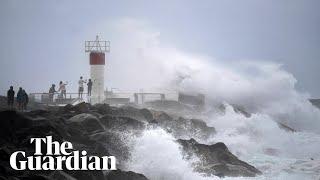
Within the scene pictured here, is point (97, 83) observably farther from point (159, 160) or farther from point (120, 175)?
point (120, 175)

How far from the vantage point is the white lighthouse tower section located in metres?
25.8

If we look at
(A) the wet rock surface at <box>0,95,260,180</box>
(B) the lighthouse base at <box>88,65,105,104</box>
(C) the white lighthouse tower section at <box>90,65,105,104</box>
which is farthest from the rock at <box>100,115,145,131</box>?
(C) the white lighthouse tower section at <box>90,65,105,104</box>

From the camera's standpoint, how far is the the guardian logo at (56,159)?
37.4ft

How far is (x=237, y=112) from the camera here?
2834cm

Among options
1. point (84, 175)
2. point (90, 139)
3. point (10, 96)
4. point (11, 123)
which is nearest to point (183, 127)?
point (10, 96)

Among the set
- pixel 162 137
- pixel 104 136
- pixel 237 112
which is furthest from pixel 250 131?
pixel 104 136

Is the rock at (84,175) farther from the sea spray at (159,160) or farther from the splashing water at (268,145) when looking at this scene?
the splashing water at (268,145)

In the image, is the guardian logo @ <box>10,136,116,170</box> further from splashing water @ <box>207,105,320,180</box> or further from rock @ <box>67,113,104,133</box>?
splashing water @ <box>207,105,320,180</box>

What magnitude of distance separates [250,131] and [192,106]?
135 inches

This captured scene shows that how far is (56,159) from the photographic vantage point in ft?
40.1

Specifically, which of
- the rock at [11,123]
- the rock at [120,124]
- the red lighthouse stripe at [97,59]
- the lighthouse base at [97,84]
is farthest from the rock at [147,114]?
the red lighthouse stripe at [97,59]

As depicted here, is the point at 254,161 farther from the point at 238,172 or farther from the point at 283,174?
the point at 238,172

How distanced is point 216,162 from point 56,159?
4933 millimetres

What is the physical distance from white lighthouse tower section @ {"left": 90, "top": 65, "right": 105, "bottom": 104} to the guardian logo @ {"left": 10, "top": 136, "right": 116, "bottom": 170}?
499 inches
